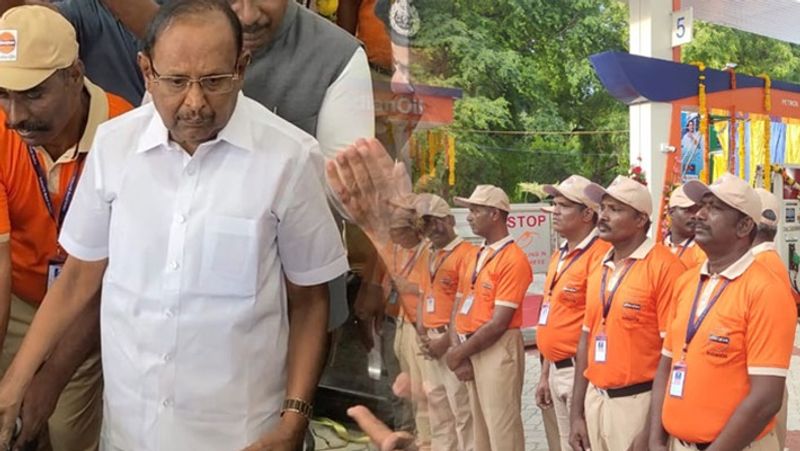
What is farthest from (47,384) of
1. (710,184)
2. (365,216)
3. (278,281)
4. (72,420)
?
(710,184)

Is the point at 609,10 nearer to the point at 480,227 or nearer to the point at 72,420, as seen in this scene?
the point at 480,227

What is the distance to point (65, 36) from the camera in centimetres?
87

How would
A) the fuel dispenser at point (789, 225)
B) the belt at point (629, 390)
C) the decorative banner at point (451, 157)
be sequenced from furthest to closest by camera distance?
the fuel dispenser at point (789, 225) < the belt at point (629, 390) < the decorative banner at point (451, 157)

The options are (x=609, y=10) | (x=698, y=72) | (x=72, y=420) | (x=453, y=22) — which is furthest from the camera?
(x=72, y=420)

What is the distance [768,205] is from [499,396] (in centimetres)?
76

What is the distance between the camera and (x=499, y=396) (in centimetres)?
72

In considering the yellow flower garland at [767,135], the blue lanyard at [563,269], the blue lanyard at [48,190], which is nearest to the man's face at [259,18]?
the blue lanyard at [48,190]

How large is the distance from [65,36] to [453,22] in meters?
0.52

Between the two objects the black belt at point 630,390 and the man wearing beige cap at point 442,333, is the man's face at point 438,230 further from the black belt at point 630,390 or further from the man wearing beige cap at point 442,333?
the black belt at point 630,390

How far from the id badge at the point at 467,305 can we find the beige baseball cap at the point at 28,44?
1.87 ft

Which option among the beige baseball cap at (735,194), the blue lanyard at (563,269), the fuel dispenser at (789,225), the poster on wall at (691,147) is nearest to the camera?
the poster on wall at (691,147)

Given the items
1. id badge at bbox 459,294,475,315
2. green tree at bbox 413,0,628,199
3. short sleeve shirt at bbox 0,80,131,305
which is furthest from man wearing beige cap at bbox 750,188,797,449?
short sleeve shirt at bbox 0,80,131,305

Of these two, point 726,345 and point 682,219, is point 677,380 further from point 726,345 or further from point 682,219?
point 682,219

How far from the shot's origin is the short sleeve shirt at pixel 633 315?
110 centimetres
